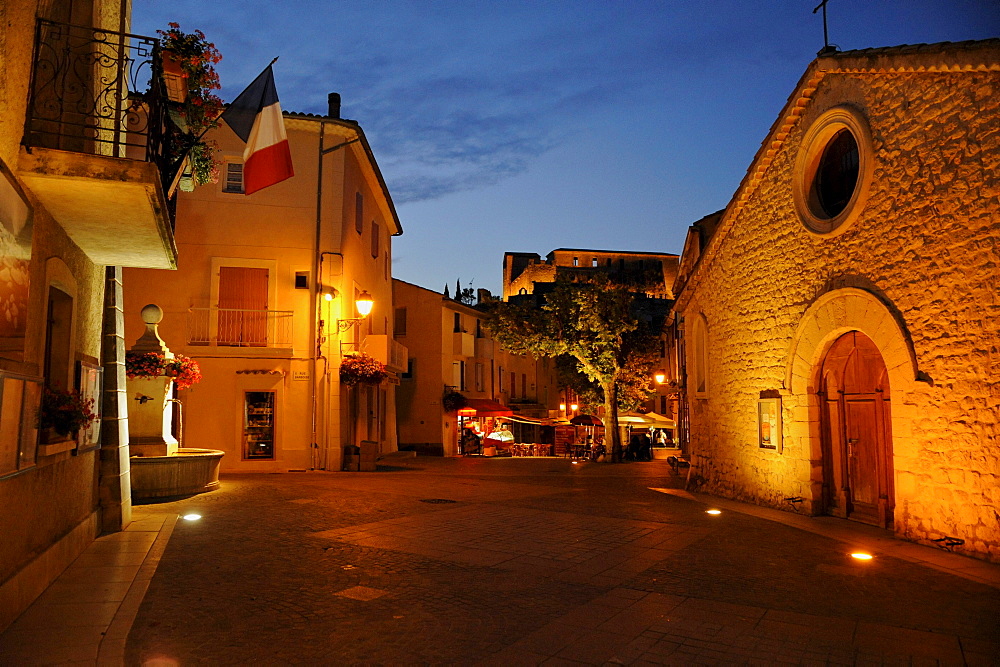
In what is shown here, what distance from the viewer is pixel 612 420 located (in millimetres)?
26906

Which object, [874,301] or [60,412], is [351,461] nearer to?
[60,412]

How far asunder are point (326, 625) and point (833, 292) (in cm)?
815

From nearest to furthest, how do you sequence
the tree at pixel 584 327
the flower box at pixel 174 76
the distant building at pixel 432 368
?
1. the flower box at pixel 174 76
2. the tree at pixel 584 327
3. the distant building at pixel 432 368

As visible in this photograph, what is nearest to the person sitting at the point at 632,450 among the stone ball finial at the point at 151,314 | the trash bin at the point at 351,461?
the trash bin at the point at 351,461

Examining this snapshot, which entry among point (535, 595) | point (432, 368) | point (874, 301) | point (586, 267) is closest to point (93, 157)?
point (535, 595)

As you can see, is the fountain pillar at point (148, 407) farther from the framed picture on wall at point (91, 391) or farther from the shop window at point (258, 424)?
the shop window at point (258, 424)

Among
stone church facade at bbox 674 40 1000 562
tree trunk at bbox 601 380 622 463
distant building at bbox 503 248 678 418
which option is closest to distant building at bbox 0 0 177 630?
stone church facade at bbox 674 40 1000 562

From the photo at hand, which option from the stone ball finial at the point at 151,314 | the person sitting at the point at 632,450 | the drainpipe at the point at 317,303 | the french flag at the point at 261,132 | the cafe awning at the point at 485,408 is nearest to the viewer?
the french flag at the point at 261,132

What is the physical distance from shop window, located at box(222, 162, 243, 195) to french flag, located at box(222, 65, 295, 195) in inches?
358

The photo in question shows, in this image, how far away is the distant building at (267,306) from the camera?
60.5ft

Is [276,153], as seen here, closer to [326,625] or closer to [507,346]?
[326,625]

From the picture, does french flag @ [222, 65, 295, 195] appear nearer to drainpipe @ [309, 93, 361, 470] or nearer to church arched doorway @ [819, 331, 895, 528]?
drainpipe @ [309, 93, 361, 470]

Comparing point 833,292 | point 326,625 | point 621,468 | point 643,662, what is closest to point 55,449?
point 326,625

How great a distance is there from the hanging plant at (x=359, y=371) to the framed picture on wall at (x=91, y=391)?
10275mm
